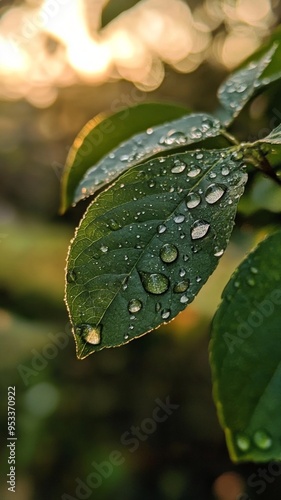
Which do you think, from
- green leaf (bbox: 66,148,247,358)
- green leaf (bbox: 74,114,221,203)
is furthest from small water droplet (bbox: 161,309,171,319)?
green leaf (bbox: 74,114,221,203)

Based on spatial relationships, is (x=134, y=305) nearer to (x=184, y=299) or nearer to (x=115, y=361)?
(x=184, y=299)

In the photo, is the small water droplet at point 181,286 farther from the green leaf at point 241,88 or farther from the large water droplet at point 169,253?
the green leaf at point 241,88

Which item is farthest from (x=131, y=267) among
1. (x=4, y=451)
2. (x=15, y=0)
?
(x=15, y=0)

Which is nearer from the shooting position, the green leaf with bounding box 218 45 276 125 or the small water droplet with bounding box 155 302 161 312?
the small water droplet with bounding box 155 302 161 312

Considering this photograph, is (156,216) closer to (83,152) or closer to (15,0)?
(83,152)

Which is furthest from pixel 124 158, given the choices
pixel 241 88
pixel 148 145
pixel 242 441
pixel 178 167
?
pixel 242 441

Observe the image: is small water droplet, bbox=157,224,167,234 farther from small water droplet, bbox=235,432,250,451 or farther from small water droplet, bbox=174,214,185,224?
small water droplet, bbox=235,432,250,451
